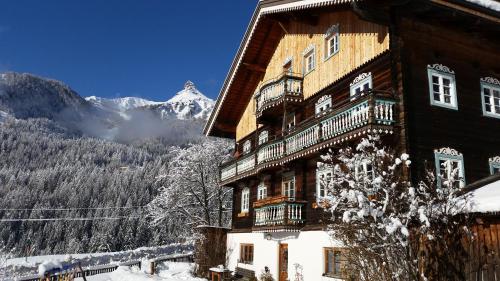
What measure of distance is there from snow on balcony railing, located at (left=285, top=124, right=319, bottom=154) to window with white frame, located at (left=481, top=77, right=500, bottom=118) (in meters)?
6.71

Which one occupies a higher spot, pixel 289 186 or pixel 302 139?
pixel 302 139

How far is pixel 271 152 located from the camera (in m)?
20.9

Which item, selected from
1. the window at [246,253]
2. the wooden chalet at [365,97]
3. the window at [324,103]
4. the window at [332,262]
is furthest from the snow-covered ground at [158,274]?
the window at [324,103]

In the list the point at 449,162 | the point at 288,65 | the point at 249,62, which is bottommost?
the point at 449,162

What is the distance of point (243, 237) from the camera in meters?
25.8

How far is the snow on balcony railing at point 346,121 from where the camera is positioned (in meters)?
13.9

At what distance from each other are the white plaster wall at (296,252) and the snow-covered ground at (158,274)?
4.45 meters

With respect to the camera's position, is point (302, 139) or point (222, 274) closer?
Answer: point (302, 139)

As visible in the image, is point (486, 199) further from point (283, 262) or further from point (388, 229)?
point (283, 262)

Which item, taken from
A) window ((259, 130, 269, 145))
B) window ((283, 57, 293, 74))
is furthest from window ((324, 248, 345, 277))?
window ((283, 57, 293, 74))

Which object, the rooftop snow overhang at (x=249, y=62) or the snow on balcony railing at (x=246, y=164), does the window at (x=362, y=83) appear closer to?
the rooftop snow overhang at (x=249, y=62)

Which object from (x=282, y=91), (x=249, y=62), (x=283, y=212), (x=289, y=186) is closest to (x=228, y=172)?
(x=249, y=62)

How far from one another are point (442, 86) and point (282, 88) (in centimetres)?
816

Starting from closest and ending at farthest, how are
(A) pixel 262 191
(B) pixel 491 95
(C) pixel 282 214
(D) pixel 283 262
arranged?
1. (B) pixel 491 95
2. (C) pixel 282 214
3. (D) pixel 283 262
4. (A) pixel 262 191
